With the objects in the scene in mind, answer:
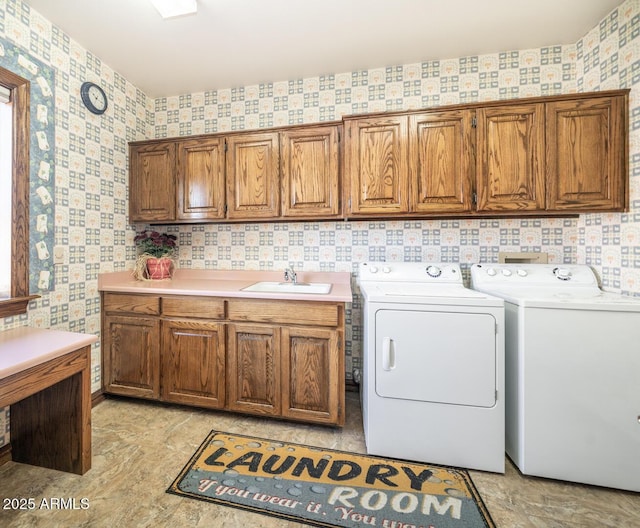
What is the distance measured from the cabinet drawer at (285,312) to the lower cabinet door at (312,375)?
0.19ft

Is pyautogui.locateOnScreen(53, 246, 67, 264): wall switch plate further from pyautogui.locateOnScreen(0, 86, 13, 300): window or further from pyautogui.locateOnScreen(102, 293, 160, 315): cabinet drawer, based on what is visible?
pyautogui.locateOnScreen(102, 293, 160, 315): cabinet drawer

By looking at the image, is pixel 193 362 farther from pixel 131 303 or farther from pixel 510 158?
pixel 510 158

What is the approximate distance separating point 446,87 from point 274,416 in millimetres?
2751

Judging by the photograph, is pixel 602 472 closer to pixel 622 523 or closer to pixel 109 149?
pixel 622 523

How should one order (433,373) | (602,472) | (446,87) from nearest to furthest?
(602,472)
(433,373)
(446,87)

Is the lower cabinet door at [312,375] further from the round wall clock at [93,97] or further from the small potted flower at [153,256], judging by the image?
the round wall clock at [93,97]

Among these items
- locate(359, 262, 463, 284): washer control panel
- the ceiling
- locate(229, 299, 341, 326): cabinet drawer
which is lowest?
locate(229, 299, 341, 326): cabinet drawer

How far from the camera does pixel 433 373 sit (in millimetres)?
1518

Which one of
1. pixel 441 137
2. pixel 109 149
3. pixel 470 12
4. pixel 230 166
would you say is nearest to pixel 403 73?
pixel 470 12

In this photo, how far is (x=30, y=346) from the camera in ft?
4.42

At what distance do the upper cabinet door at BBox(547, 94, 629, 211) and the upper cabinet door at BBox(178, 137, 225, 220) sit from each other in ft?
7.55

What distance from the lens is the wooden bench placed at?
4.25 feet

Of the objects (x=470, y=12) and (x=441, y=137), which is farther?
(x=441, y=137)

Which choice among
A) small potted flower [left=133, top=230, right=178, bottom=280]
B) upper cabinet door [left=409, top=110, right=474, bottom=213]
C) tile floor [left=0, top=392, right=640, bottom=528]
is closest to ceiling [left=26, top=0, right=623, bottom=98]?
upper cabinet door [left=409, top=110, right=474, bottom=213]
